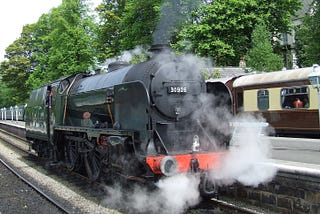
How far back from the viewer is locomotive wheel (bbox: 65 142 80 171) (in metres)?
10.2

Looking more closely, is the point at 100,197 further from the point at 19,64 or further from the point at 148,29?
the point at 19,64

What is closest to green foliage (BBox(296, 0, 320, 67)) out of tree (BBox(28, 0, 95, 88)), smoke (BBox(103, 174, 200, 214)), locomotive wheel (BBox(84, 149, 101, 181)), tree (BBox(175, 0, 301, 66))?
tree (BBox(175, 0, 301, 66))

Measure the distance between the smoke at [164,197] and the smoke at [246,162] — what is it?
22.8 inches

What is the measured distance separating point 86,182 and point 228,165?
14.1 feet

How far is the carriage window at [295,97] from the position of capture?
14.4 metres

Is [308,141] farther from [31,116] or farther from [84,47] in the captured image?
[84,47]

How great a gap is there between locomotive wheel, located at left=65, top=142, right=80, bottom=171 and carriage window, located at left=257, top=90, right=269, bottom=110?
8834 mm

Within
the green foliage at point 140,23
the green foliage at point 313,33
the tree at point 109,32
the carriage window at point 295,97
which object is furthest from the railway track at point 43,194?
the tree at point 109,32

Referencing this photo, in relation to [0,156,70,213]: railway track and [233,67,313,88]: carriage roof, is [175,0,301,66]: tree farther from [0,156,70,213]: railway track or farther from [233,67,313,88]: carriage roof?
[0,156,70,213]: railway track

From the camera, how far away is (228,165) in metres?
7.33

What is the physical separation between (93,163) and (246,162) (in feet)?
12.0

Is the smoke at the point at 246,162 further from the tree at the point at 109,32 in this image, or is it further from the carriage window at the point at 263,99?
the tree at the point at 109,32

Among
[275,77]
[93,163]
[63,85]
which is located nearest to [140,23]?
[275,77]

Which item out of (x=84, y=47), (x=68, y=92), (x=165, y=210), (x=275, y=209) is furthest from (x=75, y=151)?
(x=84, y=47)
